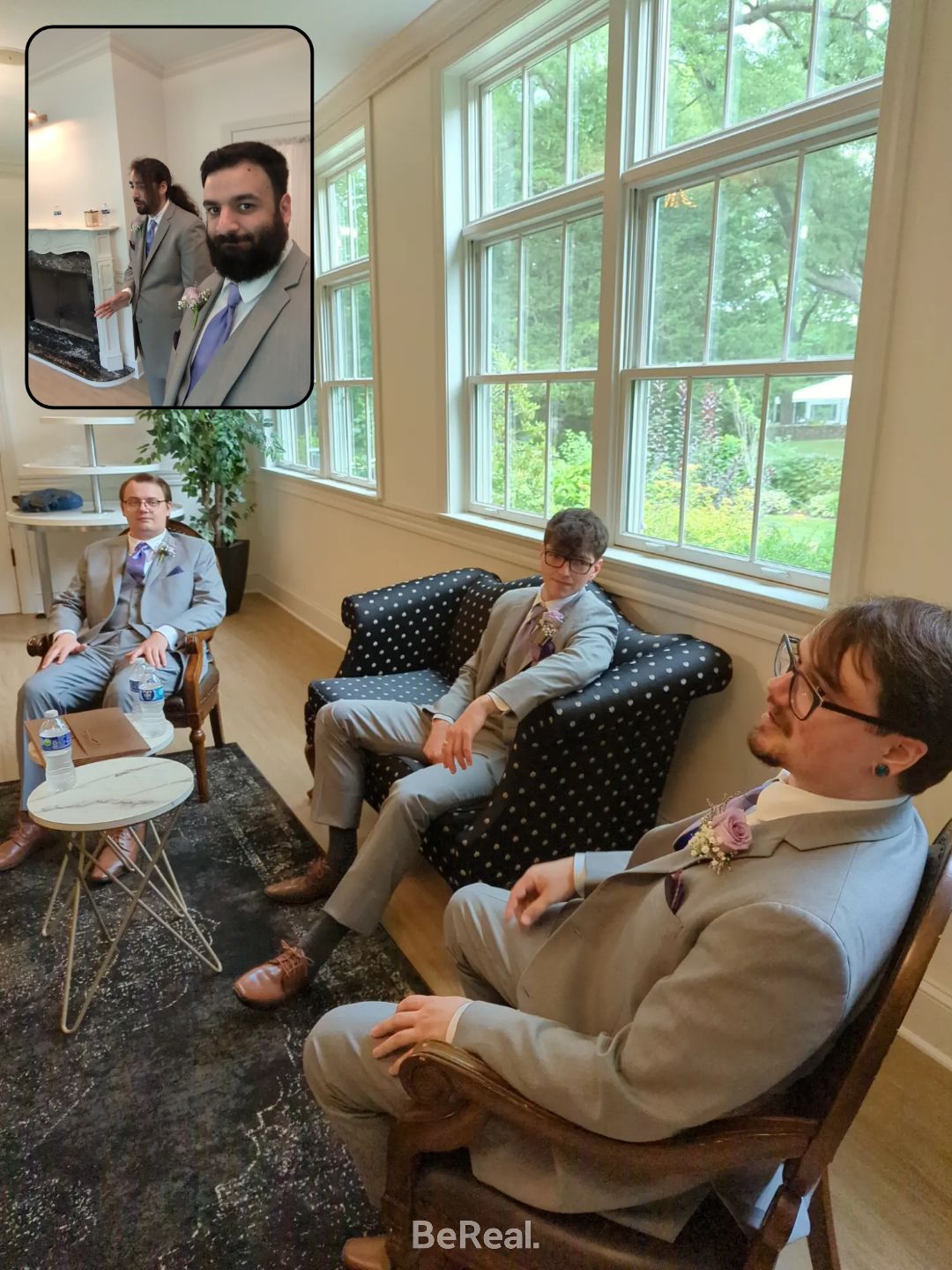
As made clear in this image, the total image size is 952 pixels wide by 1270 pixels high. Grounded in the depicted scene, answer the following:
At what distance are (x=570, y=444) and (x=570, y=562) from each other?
857 mm

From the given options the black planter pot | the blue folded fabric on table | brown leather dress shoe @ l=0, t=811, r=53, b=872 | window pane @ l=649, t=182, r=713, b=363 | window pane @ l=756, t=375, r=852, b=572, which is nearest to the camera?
window pane @ l=756, t=375, r=852, b=572

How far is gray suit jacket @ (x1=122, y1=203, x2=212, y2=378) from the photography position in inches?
41.3

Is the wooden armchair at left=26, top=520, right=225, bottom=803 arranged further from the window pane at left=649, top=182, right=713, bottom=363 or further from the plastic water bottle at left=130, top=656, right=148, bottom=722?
the window pane at left=649, top=182, right=713, bottom=363

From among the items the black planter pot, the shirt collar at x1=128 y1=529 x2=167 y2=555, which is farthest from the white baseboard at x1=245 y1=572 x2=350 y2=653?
the shirt collar at x1=128 y1=529 x2=167 y2=555

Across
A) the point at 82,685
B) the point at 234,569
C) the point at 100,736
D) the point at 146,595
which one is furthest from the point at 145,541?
the point at 234,569

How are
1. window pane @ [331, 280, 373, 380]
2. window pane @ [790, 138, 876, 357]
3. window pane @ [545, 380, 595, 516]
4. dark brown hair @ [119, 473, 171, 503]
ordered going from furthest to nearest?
window pane @ [331, 280, 373, 380] → dark brown hair @ [119, 473, 171, 503] → window pane @ [545, 380, 595, 516] → window pane @ [790, 138, 876, 357]

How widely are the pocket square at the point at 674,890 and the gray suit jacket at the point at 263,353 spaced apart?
0.80m

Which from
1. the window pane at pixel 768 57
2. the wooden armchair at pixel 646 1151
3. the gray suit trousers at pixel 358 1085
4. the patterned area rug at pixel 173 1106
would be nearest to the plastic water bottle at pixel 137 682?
the patterned area rug at pixel 173 1106

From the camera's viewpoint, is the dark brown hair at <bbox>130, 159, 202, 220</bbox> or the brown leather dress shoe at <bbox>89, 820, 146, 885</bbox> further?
the brown leather dress shoe at <bbox>89, 820, 146, 885</bbox>

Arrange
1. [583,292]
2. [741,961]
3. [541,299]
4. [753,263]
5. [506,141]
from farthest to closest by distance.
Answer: [506,141], [541,299], [583,292], [753,263], [741,961]

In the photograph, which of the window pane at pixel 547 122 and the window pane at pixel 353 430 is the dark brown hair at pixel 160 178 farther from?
the window pane at pixel 353 430

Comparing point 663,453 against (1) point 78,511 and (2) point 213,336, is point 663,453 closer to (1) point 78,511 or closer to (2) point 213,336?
(2) point 213,336

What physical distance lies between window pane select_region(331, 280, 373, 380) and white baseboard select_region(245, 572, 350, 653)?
4.35ft

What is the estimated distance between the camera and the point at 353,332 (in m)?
4.41
